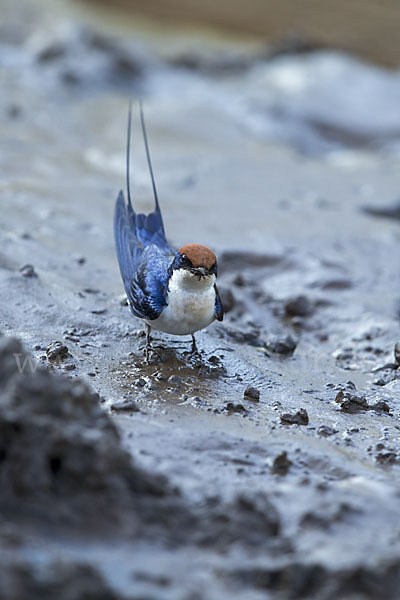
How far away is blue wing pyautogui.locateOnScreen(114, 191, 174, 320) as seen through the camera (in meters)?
3.99

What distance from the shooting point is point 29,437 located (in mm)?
2311

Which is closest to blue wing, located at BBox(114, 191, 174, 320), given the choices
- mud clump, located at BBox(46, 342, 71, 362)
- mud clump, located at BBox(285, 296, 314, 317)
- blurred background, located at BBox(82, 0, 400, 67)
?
mud clump, located at BBox(46, 342, 71, 362)

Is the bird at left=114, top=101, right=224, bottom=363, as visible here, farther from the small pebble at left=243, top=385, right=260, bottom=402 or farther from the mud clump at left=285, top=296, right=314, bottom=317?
the mud clump at left=285, top=296, right=314, bottom=317

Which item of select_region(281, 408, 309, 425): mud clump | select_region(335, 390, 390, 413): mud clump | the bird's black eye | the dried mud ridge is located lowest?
select_region(335, 390, 390, 413): mud clump

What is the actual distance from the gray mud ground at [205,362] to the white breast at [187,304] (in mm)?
235

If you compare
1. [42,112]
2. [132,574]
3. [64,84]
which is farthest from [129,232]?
[64,84]

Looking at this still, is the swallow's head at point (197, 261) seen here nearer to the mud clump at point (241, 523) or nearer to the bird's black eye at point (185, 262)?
the bird's black eye at point (185, 262)

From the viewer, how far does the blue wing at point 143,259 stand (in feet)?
13.1

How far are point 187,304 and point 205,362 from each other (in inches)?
15.0

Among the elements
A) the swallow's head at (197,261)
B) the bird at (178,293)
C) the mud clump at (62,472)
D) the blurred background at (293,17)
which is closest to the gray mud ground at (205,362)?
the mud clump at (62,472)

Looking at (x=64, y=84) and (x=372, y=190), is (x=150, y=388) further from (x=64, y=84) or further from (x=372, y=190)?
(x=64, y=84)

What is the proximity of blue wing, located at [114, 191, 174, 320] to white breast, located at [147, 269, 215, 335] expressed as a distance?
0.15ft

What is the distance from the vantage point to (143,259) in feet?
14.5

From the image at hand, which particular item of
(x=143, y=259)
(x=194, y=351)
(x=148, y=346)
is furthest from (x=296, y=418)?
(x=143, y=259)
